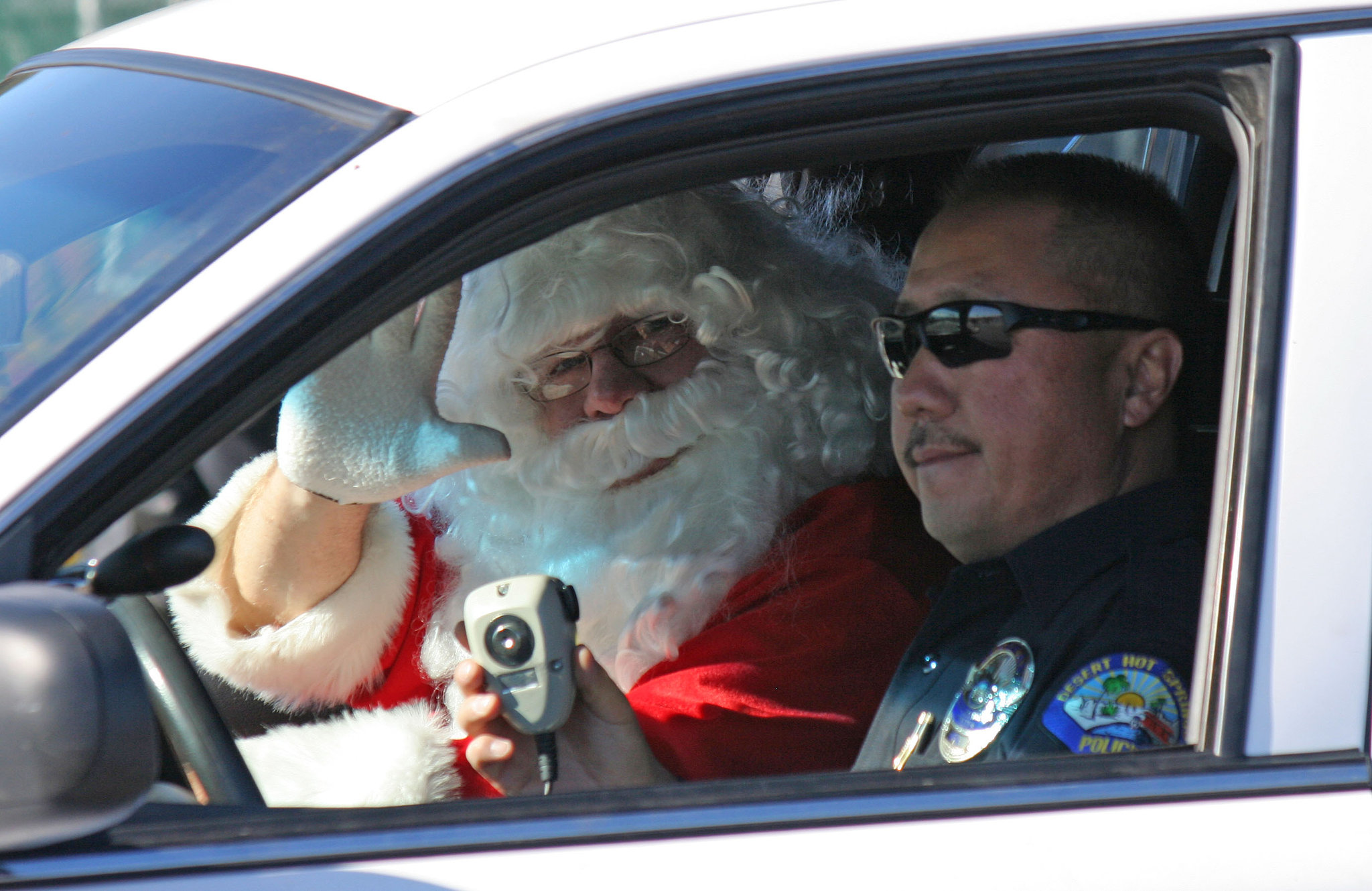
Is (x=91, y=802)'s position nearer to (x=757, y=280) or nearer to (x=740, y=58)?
(x=740, y=58)

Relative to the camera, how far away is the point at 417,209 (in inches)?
42.9

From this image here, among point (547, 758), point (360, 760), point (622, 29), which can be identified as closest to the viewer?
point (622, 29)

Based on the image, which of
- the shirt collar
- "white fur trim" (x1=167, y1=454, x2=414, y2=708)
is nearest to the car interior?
the shirt collar

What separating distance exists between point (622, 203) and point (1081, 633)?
0.79m

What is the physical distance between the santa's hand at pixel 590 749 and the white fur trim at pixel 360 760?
35 centimetres

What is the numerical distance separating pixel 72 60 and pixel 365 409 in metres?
0.54

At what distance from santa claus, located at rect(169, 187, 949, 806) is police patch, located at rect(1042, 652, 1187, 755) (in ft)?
2.39

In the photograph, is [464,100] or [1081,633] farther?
[1081,633]

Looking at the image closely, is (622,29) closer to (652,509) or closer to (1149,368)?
(1149,368)

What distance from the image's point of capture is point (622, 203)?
3.99 feet

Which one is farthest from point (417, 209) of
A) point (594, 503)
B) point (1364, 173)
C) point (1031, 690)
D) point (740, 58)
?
point (594, 503)

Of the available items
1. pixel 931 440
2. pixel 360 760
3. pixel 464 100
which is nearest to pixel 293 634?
pixel 360 760

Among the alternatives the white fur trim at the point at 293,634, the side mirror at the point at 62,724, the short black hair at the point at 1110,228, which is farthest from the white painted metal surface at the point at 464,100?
the white fur trim at the point at 293,634

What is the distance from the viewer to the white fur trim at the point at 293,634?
2646mm
